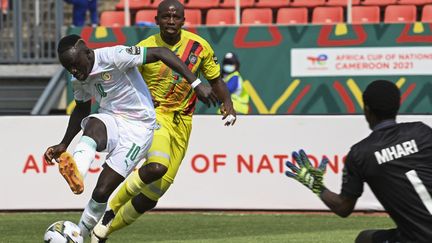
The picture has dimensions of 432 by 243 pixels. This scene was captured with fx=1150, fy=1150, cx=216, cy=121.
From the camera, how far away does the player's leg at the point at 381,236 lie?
23.7 feet

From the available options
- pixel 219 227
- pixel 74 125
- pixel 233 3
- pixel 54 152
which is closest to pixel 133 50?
pixel 74 125

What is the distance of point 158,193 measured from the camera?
10898 millimetres

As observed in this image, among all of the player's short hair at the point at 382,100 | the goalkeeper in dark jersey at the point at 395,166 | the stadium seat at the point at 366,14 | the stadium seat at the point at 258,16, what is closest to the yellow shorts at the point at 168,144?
the goalkeeper in dark jersey at the point at 395,166

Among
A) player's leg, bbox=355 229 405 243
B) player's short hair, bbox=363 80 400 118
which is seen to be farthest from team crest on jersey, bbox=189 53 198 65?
player's short hair, bbox=363 80 400 118

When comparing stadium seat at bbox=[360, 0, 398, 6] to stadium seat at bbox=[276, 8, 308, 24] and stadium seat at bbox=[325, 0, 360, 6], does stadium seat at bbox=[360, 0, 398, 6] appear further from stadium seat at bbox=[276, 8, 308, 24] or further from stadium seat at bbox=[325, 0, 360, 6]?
stadium seat at bbox=[276, 8, 308, 24]

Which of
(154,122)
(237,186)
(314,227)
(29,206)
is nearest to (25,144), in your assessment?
(29,206)

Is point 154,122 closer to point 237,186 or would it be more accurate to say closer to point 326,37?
point 237,186

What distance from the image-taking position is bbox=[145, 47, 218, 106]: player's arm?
959cm

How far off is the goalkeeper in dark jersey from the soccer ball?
2.89 metres

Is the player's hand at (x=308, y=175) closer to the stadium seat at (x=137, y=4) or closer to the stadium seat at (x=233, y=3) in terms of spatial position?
the stadium seat at (x=233, y=3)

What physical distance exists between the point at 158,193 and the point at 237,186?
181 inches

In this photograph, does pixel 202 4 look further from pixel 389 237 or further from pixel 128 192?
pixel 389 237

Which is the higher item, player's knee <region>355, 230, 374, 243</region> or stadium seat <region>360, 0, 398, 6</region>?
player's knee <region>355, 230, 374, 243</region>

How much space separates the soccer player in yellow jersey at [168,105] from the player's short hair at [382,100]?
12.0ft
